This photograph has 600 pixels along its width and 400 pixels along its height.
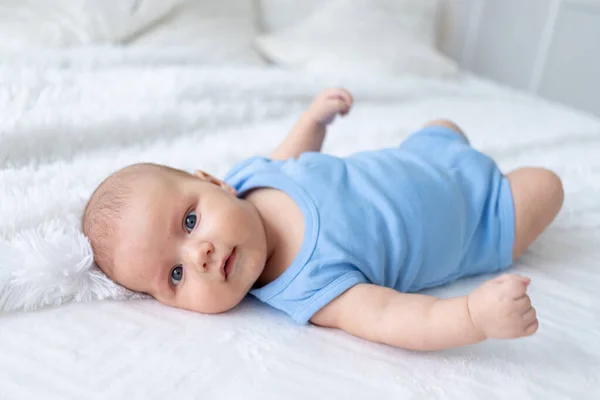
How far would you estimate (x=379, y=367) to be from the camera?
2.16ft

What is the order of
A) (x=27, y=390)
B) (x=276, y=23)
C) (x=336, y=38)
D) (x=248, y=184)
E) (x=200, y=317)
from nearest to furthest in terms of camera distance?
(x=27, y=390)
(x=200, y=317)
(x=248, y=184)
(x=336, y=38)
(x=276, y=23)

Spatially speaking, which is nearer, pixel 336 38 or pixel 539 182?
pixel 539 182

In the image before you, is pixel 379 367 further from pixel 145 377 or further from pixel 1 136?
pixel 1 136

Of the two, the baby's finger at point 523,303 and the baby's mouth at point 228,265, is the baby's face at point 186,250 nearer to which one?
the baby's mouth at point 228,265

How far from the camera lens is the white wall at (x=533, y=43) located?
2.12 m

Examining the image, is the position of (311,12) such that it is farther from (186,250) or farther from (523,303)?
(523,303)

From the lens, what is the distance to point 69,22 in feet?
5.04

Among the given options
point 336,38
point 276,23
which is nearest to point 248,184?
point 336,38

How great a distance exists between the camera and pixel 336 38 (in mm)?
1993

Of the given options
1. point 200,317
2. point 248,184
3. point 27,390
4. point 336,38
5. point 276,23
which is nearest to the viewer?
point 27,390

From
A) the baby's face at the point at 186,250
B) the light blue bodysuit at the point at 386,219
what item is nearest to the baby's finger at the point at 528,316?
the light blue bodysuit at the point at 386,219

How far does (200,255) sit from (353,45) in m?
1.42

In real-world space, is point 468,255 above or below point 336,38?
below

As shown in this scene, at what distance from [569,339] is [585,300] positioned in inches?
4.7
